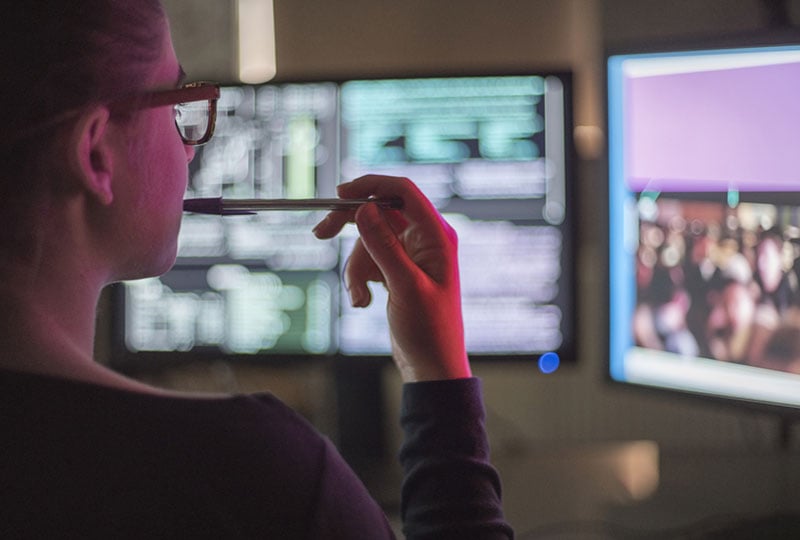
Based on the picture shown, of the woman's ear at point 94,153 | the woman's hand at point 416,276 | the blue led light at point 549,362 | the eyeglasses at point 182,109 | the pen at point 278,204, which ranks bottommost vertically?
the blue led light at point 549,362

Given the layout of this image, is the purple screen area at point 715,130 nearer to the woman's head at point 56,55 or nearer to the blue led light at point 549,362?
the blue led light at point 549,362

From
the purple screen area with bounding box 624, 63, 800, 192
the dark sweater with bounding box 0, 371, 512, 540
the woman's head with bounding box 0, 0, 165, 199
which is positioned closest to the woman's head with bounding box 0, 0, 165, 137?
the woman's head with bounding box 0, 0, 165, 199

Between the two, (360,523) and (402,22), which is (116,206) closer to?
(360,523)

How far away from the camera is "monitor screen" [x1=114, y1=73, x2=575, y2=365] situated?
1.12 m

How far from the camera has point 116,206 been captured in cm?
50

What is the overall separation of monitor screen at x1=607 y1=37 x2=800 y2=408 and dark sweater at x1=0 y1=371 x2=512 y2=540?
1.91 ft

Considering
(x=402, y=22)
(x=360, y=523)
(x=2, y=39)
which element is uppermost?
(x=402, y=22)

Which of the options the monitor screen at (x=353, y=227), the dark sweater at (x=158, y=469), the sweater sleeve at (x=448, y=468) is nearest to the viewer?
the dark sweater at (x=158, y=469)

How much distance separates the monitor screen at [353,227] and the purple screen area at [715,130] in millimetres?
136

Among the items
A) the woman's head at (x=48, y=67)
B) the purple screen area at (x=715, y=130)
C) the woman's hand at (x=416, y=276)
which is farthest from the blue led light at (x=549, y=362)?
the woman's head at (x=48, y=67)

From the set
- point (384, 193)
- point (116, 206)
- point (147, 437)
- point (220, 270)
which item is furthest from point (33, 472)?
point (220, 270)

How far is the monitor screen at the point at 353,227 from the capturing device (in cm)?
112

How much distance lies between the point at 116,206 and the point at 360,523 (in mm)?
224

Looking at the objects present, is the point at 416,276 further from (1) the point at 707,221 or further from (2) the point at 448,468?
(1) the point at 707,221
